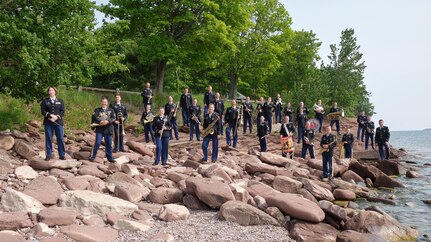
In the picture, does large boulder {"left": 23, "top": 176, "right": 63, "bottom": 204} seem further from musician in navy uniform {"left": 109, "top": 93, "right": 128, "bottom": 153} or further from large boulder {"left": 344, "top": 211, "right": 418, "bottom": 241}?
large boulder {"left": 344, "top": 211, "right": 418, "bottom": 241}

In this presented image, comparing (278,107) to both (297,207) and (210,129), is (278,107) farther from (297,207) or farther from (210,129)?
(297,207)

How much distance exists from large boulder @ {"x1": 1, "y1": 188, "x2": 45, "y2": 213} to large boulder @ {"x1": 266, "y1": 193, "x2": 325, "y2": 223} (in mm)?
5212

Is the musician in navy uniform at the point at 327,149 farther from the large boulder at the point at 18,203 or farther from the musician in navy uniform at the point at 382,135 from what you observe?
the large boulder at the point at 18,203

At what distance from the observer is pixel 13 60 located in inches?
503

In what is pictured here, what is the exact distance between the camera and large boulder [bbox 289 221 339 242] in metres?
8.33

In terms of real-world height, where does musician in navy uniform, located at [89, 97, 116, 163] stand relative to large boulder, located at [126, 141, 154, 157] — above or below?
above

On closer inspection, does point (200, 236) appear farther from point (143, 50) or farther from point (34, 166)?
point (143, 50)

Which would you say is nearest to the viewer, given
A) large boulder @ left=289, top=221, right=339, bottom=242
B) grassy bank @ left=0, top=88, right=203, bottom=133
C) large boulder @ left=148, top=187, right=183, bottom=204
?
large boulder @ left=289, top=221, right=339, bottom=242

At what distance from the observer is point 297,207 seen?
30.1 ft

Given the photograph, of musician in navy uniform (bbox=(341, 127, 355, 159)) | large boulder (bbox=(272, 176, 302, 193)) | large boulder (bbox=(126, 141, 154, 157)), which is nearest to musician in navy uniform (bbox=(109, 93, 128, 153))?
large boulder (bbox=(126, 141, 154, 157))

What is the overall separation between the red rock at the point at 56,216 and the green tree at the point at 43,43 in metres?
5.91

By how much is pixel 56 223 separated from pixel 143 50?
17.4m

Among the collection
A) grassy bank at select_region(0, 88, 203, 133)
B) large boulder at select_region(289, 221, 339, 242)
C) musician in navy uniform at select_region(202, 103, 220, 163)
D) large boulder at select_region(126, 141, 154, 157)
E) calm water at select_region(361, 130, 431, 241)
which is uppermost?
grassy bank at select_region(0, 88, 203, 133)

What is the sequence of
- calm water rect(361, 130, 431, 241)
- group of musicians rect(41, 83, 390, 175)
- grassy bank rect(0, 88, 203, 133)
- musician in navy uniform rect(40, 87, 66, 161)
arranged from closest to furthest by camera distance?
calm water rect(361, 130, 431, 241) < musician in navy uniform rect(40, 87, 66, 161) < group of musicians rect(41, 83, 390, 175) < grassy bank rect(0, 88, 203, 133)
